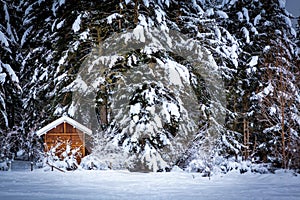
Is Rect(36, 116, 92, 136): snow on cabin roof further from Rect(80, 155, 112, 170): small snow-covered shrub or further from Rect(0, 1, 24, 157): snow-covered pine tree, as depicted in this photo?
Rect(0, 1, 24, 157): snow-covered pine tree

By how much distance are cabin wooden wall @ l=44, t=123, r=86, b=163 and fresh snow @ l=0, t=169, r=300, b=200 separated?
11.4ft

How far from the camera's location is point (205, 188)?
9.95 metres

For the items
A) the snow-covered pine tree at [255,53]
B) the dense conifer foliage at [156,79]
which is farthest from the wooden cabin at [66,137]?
the snow-covered pine tree at [255,53]

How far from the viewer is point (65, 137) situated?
1666 centimetres

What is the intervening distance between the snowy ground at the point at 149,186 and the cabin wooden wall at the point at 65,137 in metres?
3.56

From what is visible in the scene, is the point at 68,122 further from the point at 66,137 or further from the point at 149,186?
the point at 149,186

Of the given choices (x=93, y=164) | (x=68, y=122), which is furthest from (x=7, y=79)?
(x=93, y=164)

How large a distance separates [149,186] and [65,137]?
24.6 ft

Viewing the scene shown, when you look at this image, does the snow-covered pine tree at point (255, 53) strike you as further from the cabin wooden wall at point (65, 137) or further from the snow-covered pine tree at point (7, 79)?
the snow-covered pine tree at point (7, 79)

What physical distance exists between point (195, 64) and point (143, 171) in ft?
21.8

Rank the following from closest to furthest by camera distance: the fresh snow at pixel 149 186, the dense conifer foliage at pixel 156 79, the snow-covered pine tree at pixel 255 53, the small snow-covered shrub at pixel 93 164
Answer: the fresh snow at pixel 149 186, the small snow-covered shrub at pixel 93 164, the dense conifer foliage at pixel 156 79, the snow-covered pine tree at pixel 255 53

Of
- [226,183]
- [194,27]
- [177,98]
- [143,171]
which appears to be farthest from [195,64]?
[226,183]

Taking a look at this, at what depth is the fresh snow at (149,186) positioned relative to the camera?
27.6 feet

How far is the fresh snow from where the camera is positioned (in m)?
8.41
